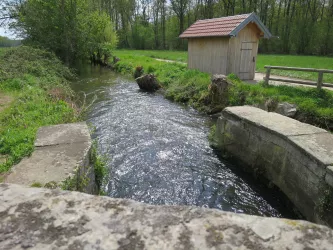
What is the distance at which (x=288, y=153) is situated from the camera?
15.7 feet

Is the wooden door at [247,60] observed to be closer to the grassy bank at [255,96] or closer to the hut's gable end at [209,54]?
the hut's gable end at [209,54]

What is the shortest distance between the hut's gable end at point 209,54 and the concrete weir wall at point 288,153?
26.5 feet

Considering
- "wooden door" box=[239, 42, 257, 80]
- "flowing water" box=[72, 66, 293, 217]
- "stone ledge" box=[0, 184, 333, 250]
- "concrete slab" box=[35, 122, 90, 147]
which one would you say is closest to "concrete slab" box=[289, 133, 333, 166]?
"flowing water" box=[72, 66, 293, 217]

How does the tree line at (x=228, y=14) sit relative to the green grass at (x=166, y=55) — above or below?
above

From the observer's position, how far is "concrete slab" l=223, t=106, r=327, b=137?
16.8 ft

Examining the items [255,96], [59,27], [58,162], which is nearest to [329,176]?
[58,162]

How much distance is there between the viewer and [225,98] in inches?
440

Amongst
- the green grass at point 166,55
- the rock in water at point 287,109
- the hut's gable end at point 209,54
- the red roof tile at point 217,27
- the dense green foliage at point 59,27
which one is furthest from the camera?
the green grass at point 166,55

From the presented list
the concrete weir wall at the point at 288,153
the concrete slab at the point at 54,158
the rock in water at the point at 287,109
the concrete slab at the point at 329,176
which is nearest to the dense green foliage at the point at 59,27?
the rock in water at the point at 287,109

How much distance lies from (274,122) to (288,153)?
1060 millimetres

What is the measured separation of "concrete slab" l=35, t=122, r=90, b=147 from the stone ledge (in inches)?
116

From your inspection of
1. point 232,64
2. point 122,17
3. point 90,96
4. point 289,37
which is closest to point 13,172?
point 90,96

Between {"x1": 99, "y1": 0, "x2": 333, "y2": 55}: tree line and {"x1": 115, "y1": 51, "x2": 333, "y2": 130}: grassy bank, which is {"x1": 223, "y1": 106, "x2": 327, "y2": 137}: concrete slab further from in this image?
{"x1": 99, "y1": 0, "x2": 333, "y2": 55}: tree line

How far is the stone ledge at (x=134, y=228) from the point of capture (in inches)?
52.8
